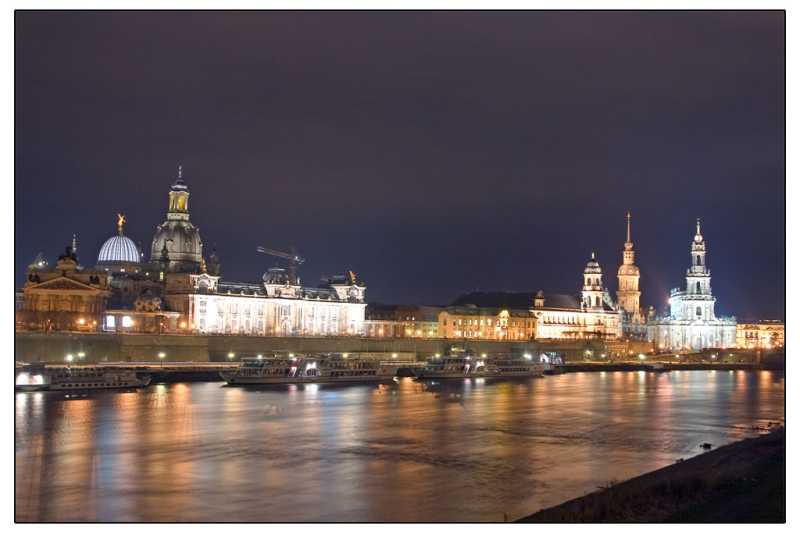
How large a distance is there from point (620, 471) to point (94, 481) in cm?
1854

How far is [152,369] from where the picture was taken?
3590 inches

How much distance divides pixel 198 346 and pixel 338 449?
63.5 metres

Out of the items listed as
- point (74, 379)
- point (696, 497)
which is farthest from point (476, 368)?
point (696, 497)

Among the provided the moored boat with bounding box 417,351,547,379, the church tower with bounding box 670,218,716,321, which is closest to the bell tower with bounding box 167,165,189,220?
the moored boat with bounding box 417,351,547,379

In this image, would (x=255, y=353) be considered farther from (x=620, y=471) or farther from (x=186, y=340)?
(x=620, y=471)

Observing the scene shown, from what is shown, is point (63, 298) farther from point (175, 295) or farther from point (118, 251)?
point (118, 251)

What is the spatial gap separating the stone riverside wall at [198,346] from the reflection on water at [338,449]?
16.9m

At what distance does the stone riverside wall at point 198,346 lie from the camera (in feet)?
299

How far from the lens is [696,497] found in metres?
30.9

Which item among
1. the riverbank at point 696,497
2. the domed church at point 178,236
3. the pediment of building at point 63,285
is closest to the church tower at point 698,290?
the domed church at point 178,236

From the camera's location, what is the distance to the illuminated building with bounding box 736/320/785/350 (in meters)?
194

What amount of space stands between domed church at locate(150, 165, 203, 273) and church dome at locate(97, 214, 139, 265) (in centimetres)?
249

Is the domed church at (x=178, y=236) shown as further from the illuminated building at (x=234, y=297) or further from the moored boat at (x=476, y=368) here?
the moored boat at (x=476, y=368)

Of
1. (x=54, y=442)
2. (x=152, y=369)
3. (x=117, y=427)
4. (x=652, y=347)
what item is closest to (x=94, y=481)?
(x=54, y=442)
